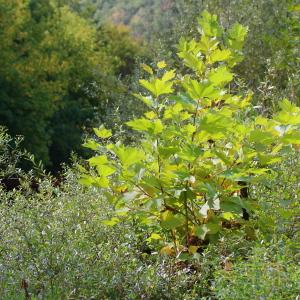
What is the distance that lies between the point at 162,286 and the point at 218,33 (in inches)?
75.5

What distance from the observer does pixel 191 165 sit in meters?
3.62

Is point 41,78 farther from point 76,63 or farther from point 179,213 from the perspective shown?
point 179,213

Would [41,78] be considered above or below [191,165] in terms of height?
below

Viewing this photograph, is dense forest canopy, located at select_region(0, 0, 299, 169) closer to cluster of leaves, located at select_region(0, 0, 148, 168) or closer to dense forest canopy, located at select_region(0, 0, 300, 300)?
cluster of leaves, located at select_region(0, 0, 148, 168)

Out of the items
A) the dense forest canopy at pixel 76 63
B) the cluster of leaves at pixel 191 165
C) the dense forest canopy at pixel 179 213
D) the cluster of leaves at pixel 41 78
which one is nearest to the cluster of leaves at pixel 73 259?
the dense forest canopy at pixel 179 213

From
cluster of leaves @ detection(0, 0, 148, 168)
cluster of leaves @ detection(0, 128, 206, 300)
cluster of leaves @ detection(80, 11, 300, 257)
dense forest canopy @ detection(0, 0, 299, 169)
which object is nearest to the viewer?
cluster of leaves @ detection(0, 128, 206, 300)

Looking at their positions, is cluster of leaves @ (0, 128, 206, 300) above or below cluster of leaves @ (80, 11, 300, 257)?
below

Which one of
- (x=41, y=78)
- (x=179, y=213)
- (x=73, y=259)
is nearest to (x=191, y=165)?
(x=179, y=213)

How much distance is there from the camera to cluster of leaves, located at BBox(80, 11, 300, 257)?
11.2ft

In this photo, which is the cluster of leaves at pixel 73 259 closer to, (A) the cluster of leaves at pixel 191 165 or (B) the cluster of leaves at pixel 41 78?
(A) the cluster of leaves at pixel 191 165

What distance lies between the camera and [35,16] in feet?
82.5

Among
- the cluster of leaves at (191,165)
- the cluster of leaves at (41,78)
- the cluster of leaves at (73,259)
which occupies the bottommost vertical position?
the cluster of leaves at (41,78)

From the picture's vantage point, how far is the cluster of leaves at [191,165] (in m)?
3.42

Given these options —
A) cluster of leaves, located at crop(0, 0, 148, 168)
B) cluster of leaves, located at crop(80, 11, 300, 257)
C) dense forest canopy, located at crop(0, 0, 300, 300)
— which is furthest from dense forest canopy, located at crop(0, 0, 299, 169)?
cluster of leaves, located at crop(80, 11, 300, 257)
